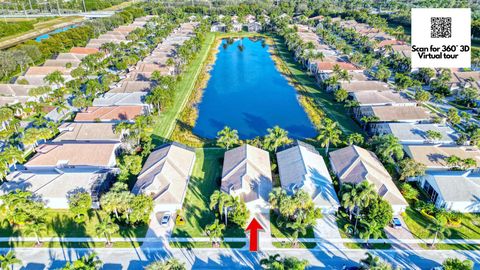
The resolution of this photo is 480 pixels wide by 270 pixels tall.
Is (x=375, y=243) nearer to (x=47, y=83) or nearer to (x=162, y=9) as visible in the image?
(x=47, y=83)

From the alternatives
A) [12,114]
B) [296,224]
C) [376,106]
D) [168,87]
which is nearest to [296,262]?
[296,224]

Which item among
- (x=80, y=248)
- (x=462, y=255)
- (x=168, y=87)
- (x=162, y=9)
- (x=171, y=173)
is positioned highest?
(x=162, y=9)

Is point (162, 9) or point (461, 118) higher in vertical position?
point (162, 9)

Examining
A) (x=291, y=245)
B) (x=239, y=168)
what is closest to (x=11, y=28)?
(x=239, y=168)

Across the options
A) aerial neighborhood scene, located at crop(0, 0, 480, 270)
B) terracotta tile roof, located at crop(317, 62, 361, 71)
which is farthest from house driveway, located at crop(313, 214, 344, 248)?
terracotta tile roof, located at crop(317, 62, 361, 71)

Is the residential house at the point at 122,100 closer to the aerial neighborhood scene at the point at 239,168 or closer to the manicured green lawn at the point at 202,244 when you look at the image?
the aerial neighborhood scene at the point at 239,168

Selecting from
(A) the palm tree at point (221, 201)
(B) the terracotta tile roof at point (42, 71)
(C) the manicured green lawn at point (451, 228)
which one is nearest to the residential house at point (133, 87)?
(B) the terracotta tile roof at point (42, 71)

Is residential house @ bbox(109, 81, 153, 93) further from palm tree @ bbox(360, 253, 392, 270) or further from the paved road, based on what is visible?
palm tree @ bbox(360, 253, 392, 270)
